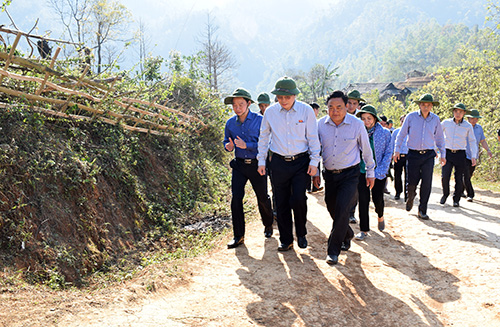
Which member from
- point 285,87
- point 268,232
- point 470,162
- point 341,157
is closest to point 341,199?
point 341,157

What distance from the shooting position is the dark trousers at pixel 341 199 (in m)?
5.17

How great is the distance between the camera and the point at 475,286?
4891mm

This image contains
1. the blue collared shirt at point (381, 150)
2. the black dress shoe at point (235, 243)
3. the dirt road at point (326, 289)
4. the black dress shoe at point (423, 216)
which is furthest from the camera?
the black dress shoe at point (423, 216)

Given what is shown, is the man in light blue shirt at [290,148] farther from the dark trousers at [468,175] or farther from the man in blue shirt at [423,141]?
the dark trousers at [468,175]

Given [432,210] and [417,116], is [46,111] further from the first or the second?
[432,210]

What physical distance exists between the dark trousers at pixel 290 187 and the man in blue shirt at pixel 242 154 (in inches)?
15.4

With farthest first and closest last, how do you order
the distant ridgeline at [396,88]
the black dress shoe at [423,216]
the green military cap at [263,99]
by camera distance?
the distant ridgeline at [396,88], the black dress shoe at [423,216], the green military cap at [263,99]

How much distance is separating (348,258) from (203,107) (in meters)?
7.52

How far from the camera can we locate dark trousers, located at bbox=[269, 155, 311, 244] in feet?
17.3

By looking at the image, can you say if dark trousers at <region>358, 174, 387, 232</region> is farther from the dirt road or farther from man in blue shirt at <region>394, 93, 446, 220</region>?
man in blue shirt at <region>394, 93, 446, 220</region>

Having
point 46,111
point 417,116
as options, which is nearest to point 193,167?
point 46,111

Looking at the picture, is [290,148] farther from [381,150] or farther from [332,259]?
[381,150]

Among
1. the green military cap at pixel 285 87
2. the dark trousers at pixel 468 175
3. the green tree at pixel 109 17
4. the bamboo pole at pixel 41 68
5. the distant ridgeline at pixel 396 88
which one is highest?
the green tree at pixel 109 17

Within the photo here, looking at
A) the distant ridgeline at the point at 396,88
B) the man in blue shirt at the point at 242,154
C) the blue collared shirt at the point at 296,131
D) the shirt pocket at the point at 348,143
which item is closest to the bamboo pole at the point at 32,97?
the man in blue shirt at the point at 242,154
